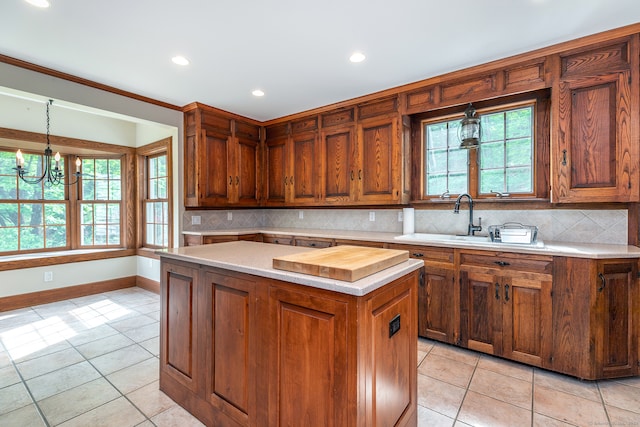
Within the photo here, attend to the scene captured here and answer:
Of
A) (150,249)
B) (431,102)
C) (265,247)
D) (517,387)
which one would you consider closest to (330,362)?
(265,247)

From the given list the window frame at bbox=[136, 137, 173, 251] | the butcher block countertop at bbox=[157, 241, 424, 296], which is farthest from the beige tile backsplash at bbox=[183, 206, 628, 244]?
the butcher block countertop at bbox=[157, 241, 424, 296]

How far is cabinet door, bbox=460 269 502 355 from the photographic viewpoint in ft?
7.84

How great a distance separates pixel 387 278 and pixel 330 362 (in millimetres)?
Result: 402

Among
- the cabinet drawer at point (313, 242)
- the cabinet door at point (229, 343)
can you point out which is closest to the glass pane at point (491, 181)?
the cabinet drawer at point (313, 242)

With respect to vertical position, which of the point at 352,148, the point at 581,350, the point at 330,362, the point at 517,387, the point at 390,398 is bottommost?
the point at 517,387

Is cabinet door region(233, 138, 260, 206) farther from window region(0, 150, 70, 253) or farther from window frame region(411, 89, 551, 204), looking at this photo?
window region(0, 150, 70, 253)

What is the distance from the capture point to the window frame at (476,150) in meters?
2.70

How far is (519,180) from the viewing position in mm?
2857

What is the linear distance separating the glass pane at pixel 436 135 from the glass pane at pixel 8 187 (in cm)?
529

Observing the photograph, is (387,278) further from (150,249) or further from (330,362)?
(150,249)

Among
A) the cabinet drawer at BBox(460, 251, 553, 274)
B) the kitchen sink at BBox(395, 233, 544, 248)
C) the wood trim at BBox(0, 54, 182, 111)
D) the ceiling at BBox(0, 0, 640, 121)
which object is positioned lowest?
the cabinet drawer at BBox(460, 251, 553, 274)

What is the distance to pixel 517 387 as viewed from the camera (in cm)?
207

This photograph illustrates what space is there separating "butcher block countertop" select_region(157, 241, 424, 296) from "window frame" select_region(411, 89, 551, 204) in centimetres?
190

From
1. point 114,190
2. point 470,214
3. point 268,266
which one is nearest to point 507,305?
point 470,214
